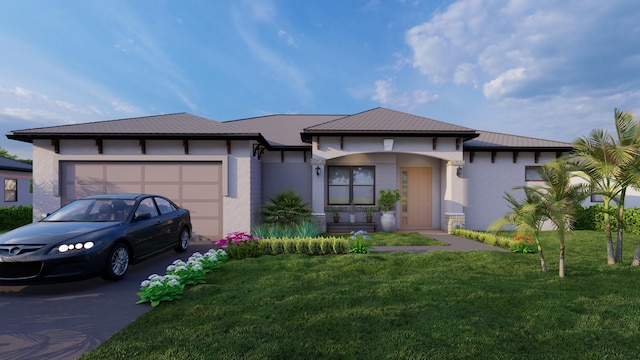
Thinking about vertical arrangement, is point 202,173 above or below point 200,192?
above

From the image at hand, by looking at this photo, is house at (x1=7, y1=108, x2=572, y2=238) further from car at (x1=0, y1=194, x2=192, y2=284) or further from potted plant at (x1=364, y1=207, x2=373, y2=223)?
car at (x1=0, y1=194, x2=192, y2=284)

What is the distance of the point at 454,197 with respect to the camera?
36.2 ft

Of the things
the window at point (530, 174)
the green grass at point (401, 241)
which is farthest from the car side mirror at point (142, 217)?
the window at point (530, 174)

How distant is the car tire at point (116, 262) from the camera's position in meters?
4.89

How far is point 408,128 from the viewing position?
10.7 m

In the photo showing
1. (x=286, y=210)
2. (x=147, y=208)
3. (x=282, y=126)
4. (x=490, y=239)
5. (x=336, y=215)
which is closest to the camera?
(x=147, y=208)

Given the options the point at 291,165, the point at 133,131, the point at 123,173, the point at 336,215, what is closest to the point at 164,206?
the point at 123,173

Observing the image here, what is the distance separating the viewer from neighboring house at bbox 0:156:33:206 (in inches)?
679

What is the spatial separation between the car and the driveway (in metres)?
0.31

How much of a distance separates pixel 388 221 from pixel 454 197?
2786 mm

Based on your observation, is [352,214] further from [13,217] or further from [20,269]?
[13,217]

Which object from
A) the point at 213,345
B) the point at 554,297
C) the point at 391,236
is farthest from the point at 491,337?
the point at 391,236

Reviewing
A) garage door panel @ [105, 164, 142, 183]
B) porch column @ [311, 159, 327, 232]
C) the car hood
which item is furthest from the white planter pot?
garage door panel @ [105, 164, 142, 183]

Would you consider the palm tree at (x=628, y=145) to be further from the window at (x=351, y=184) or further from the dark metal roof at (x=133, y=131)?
the dark metal roof at (x=133, y=131)
